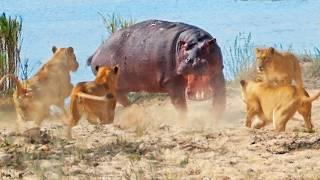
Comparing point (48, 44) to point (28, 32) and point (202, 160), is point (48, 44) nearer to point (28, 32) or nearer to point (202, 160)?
point (28, 32)

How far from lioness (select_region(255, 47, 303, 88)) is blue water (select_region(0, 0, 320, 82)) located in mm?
4805

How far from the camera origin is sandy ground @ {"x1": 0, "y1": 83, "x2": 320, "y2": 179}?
856 centimetres

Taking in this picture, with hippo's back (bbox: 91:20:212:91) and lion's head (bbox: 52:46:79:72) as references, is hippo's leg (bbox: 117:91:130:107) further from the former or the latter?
lion's head (bbox: 52:46:79:72)

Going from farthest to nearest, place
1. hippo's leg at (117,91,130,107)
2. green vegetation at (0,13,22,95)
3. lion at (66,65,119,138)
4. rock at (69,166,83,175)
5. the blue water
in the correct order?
the blue water < green vegetation at (0,13,22,95) < hippo's leg at (117,91,130,107) < lion at (66,65,119,138) < rock at (69,166,83,175)

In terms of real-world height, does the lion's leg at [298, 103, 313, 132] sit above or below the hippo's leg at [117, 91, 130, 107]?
above

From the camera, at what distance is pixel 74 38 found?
20938 mm

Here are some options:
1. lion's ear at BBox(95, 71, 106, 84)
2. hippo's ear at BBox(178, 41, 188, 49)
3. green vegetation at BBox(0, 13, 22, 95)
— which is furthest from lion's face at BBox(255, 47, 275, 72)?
green vegetation at BBox(0, 13, 22, 95)

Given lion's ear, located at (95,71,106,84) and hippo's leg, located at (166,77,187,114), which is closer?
lion's ear, located at (95,71,106,84)

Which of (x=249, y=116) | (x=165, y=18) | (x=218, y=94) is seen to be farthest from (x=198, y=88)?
(x=165, y=18)

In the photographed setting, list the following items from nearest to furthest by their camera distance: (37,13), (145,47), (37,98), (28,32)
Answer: (37,98), (145,47), (28,32), (37,13)

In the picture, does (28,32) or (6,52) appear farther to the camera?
(28,32)

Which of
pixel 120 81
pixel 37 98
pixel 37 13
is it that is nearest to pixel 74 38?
pixel 37 13

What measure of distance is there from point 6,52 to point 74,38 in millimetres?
5716

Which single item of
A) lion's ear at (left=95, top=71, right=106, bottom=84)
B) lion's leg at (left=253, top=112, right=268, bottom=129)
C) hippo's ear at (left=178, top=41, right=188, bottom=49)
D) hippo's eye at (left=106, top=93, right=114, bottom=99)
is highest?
hippo's ear at (left=178, top=41, right=188, bottom=49)
